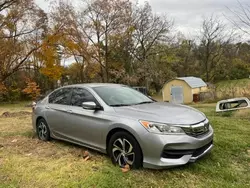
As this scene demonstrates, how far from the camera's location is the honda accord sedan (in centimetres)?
340

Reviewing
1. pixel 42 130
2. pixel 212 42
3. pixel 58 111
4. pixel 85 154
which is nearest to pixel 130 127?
pixel 85 154

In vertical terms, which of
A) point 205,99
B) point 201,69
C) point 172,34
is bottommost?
point 205,99

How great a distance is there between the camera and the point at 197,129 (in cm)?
357

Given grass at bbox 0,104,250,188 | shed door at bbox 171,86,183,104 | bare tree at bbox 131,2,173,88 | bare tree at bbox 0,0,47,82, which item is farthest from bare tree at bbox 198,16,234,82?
grass at bbox 0,104,250,188

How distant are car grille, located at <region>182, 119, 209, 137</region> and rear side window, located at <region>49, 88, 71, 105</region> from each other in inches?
104

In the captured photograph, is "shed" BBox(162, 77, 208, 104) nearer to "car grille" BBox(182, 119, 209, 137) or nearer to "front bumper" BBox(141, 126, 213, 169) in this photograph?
"car grille" BBox(182, 119, 209, 137)

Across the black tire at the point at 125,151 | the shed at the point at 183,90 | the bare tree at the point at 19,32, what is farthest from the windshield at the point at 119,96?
the shed at the point at 183,90

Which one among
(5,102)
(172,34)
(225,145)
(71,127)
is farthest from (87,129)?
(172,34)

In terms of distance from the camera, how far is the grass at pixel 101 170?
10.9ft

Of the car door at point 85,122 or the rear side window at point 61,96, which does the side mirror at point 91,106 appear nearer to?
the car door at point 85,122

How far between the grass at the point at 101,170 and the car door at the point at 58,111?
1.20 ft

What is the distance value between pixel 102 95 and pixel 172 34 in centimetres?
2902

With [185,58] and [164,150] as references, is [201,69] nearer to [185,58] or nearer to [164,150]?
[185,58]

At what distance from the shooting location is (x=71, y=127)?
185 inches
